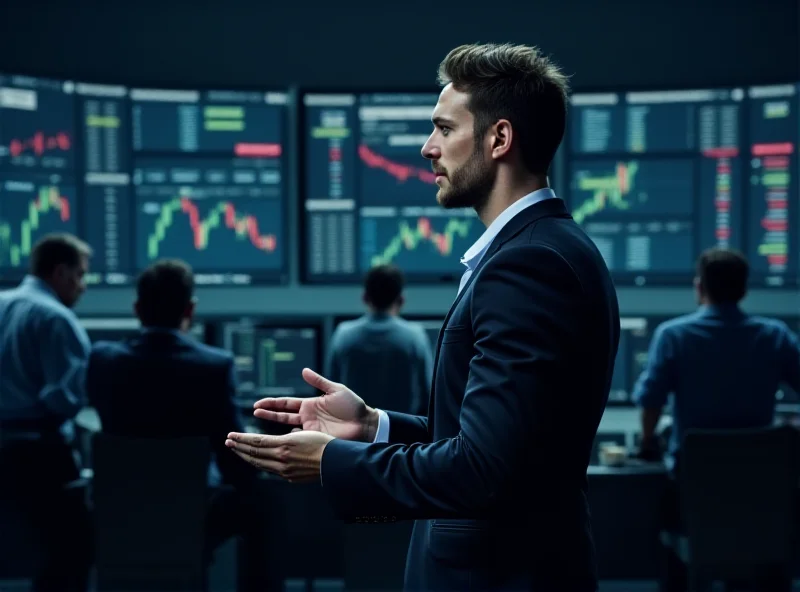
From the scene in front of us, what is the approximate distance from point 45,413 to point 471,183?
245 cm

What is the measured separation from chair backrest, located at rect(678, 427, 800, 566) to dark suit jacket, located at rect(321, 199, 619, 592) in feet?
5.63

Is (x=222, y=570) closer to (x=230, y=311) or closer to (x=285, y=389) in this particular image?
(x=285, y=389)

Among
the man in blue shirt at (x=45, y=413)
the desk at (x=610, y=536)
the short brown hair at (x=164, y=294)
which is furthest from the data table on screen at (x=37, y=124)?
the desk at (x=610, y=536)

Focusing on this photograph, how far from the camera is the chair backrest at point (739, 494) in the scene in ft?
9.50

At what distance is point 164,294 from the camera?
9.92 feet

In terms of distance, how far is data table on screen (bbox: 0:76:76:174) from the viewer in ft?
12.3

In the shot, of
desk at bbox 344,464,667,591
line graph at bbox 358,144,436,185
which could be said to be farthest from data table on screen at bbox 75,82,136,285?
desk at bbox 344,464,667,591

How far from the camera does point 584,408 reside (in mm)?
1245

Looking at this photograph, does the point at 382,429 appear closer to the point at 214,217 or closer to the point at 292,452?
the point at 292,452

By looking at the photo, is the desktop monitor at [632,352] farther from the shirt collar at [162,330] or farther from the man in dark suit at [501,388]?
the man in dark suit at [501,388]

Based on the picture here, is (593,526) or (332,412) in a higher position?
(332,412)

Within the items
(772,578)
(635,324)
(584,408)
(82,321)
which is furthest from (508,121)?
(82,321)

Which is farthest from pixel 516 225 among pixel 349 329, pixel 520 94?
pixel 349 329

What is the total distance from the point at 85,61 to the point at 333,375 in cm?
183
